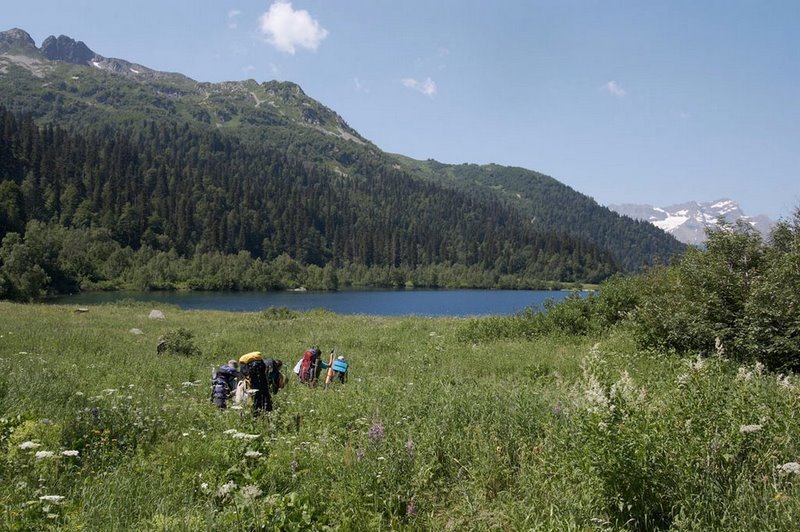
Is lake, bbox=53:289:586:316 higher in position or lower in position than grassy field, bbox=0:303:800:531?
lower

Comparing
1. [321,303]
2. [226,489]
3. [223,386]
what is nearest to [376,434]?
[226,489]

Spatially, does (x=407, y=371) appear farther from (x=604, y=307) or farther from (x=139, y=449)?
(x=604, y=307)

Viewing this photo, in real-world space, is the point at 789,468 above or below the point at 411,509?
above

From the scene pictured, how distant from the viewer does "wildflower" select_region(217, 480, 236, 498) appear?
5289 millimetres

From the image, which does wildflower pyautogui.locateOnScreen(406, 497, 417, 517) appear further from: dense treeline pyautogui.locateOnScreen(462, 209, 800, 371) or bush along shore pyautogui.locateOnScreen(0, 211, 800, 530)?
dense treeline pyautogui.locateOnScreen(462, 209, 800, 371)

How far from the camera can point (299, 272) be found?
16162 centimetres

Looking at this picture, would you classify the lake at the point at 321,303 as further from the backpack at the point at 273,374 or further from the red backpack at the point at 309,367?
the backpack at the point at 273,374

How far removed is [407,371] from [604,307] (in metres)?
11.6

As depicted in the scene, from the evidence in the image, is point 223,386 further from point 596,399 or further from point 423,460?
point 596,399

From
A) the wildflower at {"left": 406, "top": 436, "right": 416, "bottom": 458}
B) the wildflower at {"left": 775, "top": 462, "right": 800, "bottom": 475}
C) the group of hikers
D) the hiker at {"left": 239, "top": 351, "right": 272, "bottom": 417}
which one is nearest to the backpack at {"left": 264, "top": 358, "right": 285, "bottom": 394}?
the group of hikers

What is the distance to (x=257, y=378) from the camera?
9.62 m

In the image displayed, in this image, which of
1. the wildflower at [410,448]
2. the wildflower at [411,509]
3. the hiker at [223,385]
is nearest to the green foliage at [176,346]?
the hiker at [223,385]

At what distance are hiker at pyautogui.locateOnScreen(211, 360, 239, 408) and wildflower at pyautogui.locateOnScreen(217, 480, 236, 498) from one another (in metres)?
5.41

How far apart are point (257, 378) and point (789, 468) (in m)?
8.04
